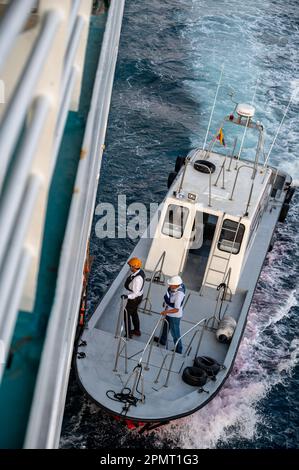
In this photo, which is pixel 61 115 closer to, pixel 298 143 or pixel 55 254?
pixel 55 254

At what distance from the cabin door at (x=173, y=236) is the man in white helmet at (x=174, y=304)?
1.67 m

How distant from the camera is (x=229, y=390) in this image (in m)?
13.4

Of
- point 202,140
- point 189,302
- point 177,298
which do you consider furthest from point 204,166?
point 202,140

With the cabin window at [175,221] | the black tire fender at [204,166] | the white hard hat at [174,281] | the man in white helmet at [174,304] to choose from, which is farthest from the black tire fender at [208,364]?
the black tire fender at [204,166]

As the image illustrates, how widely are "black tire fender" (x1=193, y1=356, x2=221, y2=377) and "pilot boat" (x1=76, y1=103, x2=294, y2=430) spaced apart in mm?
15

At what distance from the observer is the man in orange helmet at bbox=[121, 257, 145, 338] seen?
1081cm

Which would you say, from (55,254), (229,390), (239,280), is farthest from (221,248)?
(55,254)

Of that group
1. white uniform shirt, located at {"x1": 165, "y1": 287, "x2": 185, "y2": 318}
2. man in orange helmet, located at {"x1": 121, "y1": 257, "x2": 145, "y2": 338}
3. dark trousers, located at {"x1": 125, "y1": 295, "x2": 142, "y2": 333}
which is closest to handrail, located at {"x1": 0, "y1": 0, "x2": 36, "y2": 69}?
man in orange helmet, located at {"x1": 121, "y1": 257, "x2": 145, "y2": 338}

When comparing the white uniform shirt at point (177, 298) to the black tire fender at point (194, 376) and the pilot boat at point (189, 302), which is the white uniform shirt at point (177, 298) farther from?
the black tire fender at point (194, 376)

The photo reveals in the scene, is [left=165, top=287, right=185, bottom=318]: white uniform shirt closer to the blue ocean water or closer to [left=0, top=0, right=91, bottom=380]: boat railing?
the blue ocean water

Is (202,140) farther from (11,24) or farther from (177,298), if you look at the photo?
(11,24)

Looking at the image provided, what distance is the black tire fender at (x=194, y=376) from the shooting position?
35.9 ft

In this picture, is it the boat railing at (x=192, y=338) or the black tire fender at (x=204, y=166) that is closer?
the boat railing at (x=192, y=338)

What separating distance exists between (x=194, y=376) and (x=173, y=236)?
9.46ft
